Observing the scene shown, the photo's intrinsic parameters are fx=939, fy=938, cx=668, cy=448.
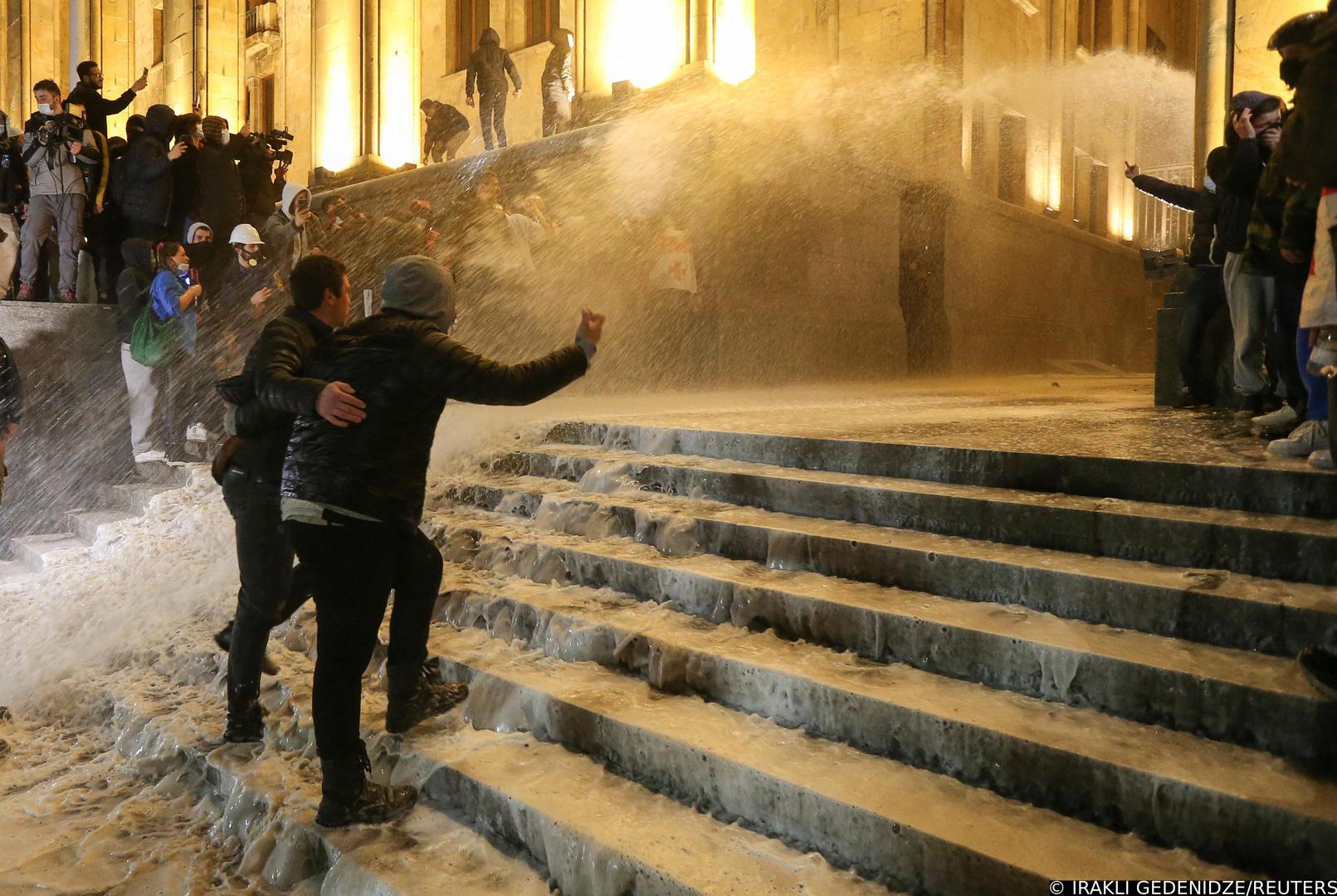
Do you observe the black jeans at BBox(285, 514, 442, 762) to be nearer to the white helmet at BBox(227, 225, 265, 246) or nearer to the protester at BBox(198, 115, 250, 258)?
the white helmet at BBox(227, 225, 265, 246)

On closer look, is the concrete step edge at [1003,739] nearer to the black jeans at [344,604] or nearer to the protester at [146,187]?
the black jeans at [344,604]

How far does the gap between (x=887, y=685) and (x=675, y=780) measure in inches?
32.7

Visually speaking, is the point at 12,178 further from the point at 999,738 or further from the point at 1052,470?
the point at 999,738

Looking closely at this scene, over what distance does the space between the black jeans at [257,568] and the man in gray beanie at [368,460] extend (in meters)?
0.73

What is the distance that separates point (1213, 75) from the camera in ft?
27.0

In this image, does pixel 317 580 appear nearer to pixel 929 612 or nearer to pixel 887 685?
pixel 887 685

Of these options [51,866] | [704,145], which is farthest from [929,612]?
[704,145]

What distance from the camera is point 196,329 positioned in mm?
8633

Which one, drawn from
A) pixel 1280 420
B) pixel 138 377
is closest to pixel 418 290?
pixel 1280 420

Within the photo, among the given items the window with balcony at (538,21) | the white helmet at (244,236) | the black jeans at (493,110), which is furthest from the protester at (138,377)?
the window with balcony at (538,21)

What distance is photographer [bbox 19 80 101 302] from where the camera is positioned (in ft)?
28.7

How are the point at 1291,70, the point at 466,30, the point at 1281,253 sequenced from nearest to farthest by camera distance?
the point at 1291,70 < the point at 1281,253 < the point at 466,30

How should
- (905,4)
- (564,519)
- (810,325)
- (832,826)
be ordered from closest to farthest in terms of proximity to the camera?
(832,826) < (564,519) < (810,325) < (905,4)

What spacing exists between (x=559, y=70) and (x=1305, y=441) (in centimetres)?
1286
